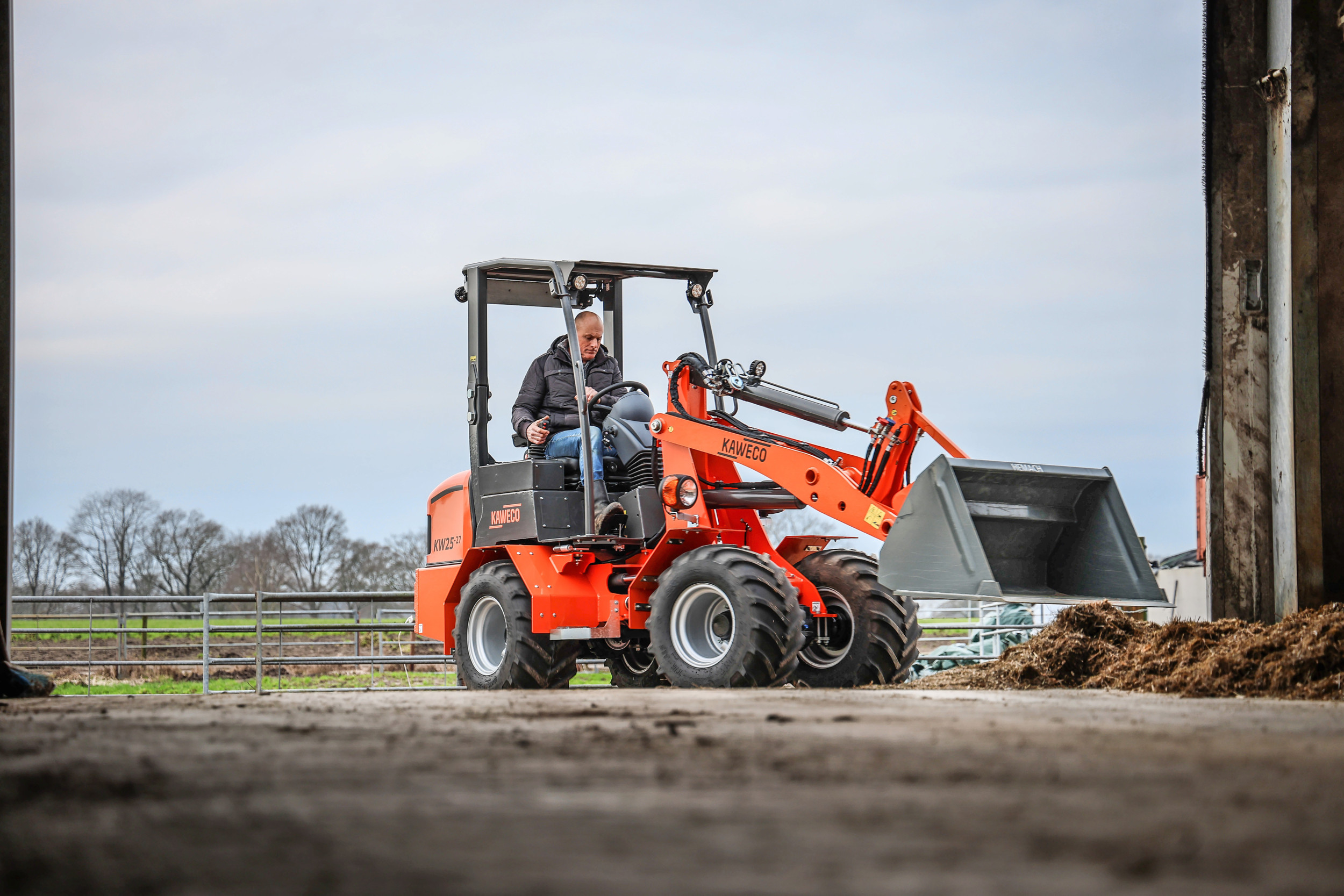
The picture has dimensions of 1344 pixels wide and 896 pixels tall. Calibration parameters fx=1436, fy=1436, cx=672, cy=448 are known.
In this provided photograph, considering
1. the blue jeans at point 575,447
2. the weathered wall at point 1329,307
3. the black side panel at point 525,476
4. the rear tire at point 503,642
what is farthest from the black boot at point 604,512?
the weathered wall at point 1329,307

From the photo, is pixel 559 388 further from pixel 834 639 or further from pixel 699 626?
pixel 834 639

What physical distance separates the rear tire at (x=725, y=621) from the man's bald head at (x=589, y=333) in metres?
2.11

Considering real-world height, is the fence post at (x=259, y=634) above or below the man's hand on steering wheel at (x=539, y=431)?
below

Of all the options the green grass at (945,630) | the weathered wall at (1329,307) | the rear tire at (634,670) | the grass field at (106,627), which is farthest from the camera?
the green grass at (945,630)

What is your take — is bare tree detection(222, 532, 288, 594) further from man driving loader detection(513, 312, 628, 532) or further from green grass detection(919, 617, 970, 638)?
man driving loader detection(513, 312, 628, 532)

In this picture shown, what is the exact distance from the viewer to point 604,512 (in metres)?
10.9

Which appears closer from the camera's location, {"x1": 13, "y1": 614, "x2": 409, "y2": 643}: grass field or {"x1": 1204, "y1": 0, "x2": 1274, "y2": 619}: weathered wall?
{"x1": 1204, "y1": 0, "x2": 1274, "y2": 619}: weathered wall

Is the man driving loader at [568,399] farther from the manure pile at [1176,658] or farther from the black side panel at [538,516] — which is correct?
the manure pile at [1176,658]

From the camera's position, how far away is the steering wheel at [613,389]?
1117 cm

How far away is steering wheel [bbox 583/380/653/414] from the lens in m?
11.2

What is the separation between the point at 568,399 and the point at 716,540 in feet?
5.73

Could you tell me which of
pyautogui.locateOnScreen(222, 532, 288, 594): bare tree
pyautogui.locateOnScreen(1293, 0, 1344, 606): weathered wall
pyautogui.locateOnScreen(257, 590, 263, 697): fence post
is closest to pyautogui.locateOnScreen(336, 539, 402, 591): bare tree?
pyautogui.locateOnScreen(222, 532, 288, 594): bare tree

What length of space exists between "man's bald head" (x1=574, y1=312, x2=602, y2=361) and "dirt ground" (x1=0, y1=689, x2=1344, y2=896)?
5497 millimetres

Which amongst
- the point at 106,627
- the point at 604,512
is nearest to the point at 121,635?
the point at 106,627
